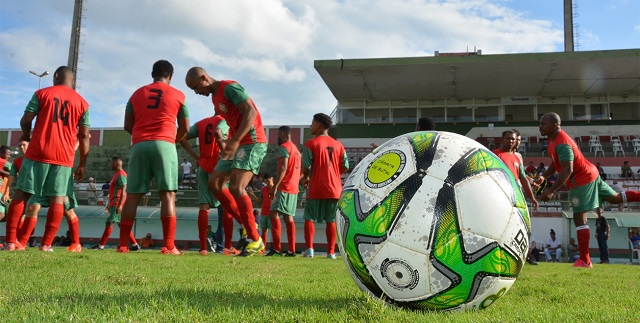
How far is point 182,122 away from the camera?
6.82 m

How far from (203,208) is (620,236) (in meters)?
13.9

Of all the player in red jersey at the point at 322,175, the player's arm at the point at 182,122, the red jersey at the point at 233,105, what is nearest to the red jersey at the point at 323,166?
the player in red jersey at the point at 322,175

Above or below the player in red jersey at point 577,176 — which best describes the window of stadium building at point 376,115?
above

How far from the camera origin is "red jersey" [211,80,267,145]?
20.5ft

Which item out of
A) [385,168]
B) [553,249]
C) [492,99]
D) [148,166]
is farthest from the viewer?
[492,99]

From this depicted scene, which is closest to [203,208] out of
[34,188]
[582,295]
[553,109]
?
[34,188]

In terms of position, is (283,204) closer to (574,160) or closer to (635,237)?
(574,160)

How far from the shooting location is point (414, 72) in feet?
96.9

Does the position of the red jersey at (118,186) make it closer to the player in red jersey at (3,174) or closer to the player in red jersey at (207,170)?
the player in red jersey at (3,174)

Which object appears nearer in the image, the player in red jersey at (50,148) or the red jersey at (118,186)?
the player in red jersey at (50,148)

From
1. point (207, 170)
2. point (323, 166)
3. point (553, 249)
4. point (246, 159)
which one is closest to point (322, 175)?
point (323, 166)

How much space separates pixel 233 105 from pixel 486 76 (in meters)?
26.0

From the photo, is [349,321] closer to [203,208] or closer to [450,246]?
[450,246]

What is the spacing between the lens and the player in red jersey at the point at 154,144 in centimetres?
639
